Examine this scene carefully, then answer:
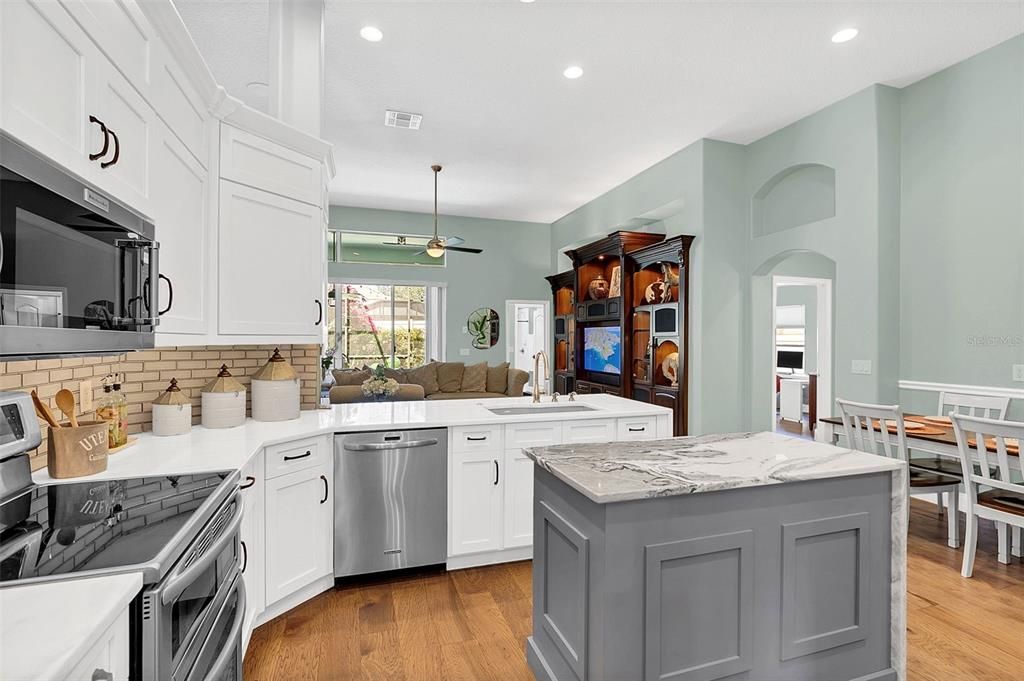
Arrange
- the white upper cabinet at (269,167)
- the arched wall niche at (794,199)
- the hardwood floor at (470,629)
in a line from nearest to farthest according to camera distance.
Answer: the hardwood floor at (470,629) < the white upper cabinet at (269,167) < the arched wall niche at (794,199)

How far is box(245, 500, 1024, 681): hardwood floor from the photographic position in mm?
2078

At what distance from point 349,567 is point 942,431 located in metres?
3.66

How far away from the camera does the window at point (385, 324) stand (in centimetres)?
845

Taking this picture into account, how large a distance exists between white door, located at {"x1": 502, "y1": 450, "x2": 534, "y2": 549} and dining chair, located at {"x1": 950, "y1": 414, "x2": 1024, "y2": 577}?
2.36 m

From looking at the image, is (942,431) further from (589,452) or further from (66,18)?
(66,18)

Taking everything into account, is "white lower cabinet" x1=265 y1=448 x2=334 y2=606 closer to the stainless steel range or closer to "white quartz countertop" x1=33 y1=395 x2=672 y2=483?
"white quartz countertop" x1=33 y1=395 x2=672 y2=483

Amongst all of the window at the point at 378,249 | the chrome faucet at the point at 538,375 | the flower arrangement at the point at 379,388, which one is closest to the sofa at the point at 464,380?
the flower arrangement at the point at 379,388

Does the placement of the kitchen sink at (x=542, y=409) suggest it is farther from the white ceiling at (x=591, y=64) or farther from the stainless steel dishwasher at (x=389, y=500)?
the white ceiling at (x=591, y=64)

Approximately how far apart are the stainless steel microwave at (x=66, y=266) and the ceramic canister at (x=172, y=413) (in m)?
1.03

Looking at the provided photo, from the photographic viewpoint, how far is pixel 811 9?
329cm

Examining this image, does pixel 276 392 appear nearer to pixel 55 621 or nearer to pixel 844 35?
pixel 55 621

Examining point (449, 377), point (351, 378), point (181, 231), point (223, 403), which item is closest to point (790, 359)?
point (449, 377)

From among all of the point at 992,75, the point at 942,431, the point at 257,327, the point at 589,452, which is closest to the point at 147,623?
the point at 589,452

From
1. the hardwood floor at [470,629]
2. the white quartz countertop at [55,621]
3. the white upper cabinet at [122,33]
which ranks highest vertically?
the white upper cabinet at [122,33]
